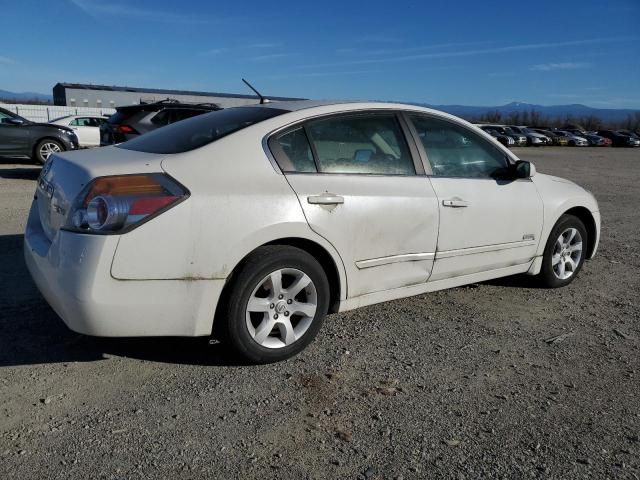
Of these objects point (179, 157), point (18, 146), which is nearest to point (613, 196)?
point (179, 157)

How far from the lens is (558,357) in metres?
3.73

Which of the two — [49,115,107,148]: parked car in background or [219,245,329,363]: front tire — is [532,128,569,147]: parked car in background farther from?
[219,245,329,363]: front tire

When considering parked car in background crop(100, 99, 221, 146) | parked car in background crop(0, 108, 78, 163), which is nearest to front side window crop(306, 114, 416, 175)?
parked car in background crop(100, 99, 221, 146)

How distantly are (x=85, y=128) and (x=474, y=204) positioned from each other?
1819 centimetres

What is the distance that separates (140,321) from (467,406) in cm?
176

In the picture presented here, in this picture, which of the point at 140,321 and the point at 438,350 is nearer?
the point at 140,321

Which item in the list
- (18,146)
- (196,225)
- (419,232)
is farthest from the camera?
(18,146)

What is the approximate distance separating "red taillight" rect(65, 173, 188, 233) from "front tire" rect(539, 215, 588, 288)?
3299 mm

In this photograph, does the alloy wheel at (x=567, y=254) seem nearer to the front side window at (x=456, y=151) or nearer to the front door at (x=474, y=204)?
the front door at (x=474, y=204)

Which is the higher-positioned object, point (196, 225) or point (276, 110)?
point (276, 110)

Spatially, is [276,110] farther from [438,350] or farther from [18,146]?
[18,146]

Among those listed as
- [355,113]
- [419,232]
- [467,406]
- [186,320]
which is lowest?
[467,406]

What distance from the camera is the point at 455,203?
4.09 meters

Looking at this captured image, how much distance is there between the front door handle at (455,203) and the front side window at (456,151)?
0.21 meters
